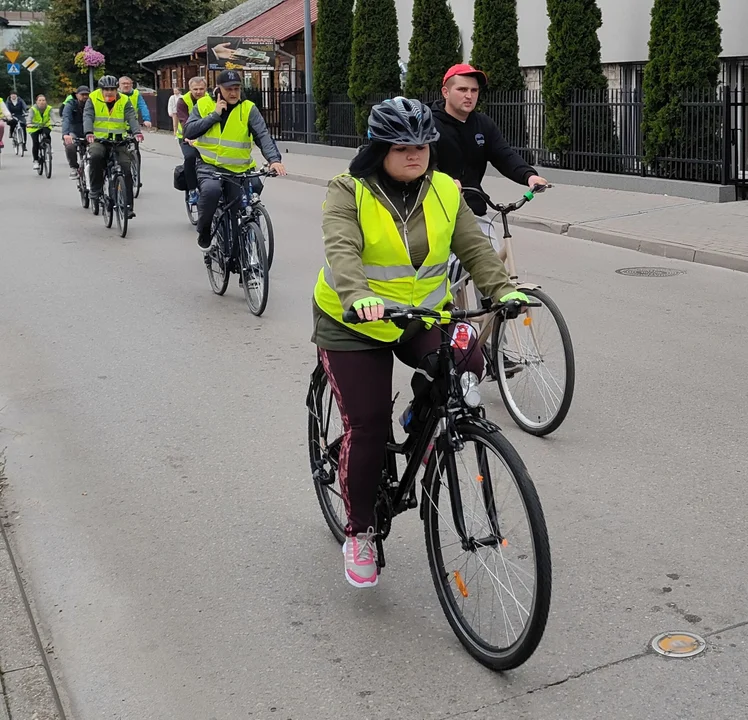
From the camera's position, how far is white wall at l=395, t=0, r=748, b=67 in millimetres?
18578

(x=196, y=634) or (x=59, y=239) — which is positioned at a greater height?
(x=59, y=239)

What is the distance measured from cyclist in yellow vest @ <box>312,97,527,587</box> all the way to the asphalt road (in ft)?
1.99

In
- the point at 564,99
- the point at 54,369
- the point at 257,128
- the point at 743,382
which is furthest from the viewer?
the point at 564,99

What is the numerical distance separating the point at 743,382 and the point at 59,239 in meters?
9.39

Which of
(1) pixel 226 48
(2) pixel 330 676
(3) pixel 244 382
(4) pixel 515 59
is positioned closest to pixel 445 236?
(2) pixel 330 676

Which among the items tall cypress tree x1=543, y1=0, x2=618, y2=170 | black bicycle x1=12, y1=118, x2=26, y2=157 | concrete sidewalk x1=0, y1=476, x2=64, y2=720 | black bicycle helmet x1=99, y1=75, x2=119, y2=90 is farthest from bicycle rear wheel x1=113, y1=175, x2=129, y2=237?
black bicycle x1=12, y1=118, x2=26, y2=157

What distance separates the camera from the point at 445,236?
4094 mm

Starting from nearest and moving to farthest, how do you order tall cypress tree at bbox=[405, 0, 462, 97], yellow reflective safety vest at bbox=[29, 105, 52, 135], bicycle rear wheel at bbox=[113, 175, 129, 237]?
bicycle rear wheel at bbox=[113, 175, 129, 237]
tall cypress tree at bbox=[405, 0, 462, 97]
yellow reflective safety vest at bbox=[29, 105, 52, 135]

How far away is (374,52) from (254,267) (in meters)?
17.8

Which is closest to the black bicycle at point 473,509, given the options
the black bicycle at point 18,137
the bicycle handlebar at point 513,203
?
the bicycle handlebar at point 513,203

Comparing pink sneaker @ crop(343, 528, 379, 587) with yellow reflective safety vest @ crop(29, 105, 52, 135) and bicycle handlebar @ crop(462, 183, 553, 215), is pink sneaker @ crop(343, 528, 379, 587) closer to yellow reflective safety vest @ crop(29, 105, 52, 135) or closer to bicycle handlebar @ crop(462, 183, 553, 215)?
bicycle handlebar @ crop(462, 183, 553, 215)

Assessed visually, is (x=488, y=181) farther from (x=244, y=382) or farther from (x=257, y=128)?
(x=244, y=382)

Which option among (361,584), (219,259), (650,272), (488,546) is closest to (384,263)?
(488,546)

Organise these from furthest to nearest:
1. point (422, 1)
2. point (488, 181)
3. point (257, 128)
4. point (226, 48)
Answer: point (226, 48)
point (422, 1)
point (488, 181)
point (257, 128)
